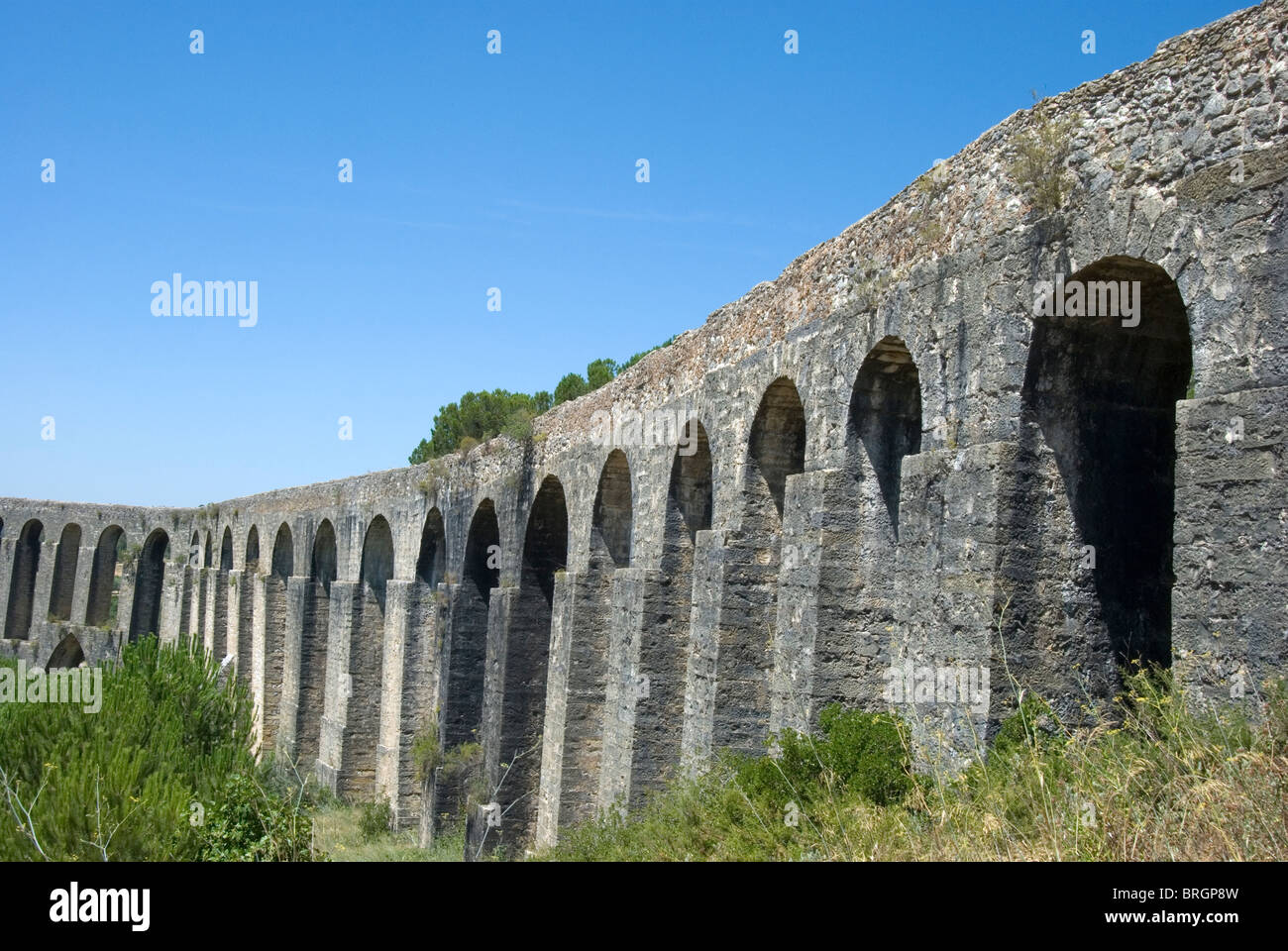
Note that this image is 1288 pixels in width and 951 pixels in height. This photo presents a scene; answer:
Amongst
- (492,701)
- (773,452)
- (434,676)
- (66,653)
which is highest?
(773,452)

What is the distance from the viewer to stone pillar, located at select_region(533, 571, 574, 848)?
538 inches

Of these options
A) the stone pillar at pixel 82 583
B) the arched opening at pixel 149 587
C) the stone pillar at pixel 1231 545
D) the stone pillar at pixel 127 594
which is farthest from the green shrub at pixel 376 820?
the stone pillar at pixel 82 583

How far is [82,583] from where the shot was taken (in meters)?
36.7

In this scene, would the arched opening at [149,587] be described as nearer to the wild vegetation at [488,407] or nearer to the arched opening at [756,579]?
the wild vegetation at [488,407]

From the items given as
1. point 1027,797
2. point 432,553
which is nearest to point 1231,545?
point 1027,797

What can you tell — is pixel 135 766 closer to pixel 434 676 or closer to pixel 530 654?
pixel 530 654

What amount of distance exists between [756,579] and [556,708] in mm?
4848

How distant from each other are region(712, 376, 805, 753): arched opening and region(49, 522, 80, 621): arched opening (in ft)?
109

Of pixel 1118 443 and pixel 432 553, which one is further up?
pixel 1118 443

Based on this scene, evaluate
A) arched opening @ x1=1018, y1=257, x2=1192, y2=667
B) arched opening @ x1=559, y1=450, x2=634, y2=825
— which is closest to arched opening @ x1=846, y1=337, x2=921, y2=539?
arched opening @ x1=1018, y1=257, x2=1192, y2=667

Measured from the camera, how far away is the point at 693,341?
39.7 ft

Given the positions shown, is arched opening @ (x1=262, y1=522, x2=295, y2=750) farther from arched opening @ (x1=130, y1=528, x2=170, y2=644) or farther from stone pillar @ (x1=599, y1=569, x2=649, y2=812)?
stone pillar @ (x1=599, y1=569, x2=649, y2=812)

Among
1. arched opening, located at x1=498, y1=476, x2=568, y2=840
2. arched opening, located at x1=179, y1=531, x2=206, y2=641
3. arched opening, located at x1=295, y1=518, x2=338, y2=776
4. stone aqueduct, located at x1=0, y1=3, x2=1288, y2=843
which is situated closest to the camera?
stone aqueduct, located at x1=0, y1=3, x2=1288, y2=843
